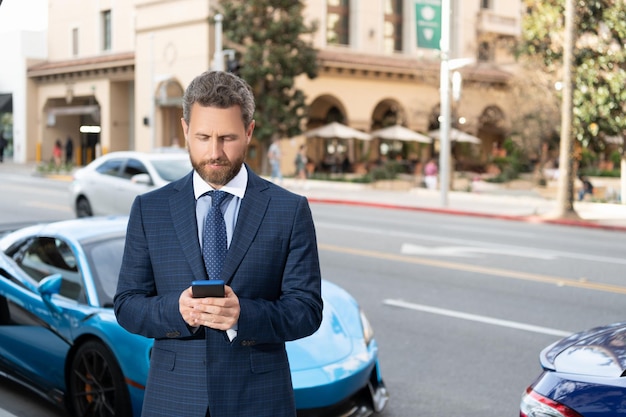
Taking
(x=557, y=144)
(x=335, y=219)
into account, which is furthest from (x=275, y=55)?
(x=335, y=219)

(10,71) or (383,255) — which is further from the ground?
(10,71)

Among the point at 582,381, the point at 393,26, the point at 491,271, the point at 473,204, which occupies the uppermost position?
the point at 393,26

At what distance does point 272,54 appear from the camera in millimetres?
34375

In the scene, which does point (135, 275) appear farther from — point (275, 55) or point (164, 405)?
point (275, 55)

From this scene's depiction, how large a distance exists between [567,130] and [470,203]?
5843mm

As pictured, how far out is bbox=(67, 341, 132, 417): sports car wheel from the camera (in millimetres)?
5227

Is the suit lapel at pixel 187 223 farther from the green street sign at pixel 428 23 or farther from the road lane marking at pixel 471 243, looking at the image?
the green street sign at pixel 428 23

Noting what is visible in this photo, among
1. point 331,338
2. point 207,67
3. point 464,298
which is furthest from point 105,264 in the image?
point 207,67

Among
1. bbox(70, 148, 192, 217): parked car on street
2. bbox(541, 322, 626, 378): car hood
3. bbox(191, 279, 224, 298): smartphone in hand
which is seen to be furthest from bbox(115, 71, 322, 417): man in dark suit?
bbox(70, 148, 192, 217): parked car on street

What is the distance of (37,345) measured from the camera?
5.93 metres

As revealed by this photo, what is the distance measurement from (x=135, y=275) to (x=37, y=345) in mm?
3429

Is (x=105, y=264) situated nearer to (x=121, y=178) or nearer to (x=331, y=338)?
(x=331, y=338)

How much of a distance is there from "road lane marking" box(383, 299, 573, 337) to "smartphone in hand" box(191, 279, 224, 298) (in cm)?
666

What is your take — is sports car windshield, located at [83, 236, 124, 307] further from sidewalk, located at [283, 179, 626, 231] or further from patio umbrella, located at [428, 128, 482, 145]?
patio umbrella, located at [428, 128, 482, 145]
